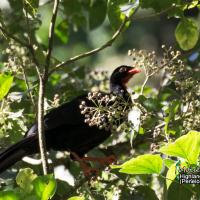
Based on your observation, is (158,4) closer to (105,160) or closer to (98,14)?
(98,14)

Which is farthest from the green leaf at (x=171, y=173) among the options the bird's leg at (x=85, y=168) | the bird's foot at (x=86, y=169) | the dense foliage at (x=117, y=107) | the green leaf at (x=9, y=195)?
the bird's leg at (x=85, y=168)

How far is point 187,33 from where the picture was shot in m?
4.40

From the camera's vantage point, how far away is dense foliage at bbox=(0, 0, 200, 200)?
9.79 ft

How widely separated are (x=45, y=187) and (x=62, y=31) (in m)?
3.25

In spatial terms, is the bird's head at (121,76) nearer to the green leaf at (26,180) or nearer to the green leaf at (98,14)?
the green leaf at (98,14)

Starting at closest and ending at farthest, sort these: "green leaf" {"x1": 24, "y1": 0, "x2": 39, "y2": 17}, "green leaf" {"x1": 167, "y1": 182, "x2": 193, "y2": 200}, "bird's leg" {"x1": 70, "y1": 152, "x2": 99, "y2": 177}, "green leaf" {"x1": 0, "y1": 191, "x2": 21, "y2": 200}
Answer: "green leaf" {"x1": 0, "y1": 191, "x2": 21, "y2": 200} < "green leaf" {"x1": 167, "y1": 182, "x2": 193, "y2": 200} < "green leaf" {"x1": 24, "y1": 0, "x2": 39, "y2": 17} < "bird's leg" {"x1": 70, "y1": 152, "x2": 99, "y2": 177}

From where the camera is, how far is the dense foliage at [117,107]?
2.98 meters

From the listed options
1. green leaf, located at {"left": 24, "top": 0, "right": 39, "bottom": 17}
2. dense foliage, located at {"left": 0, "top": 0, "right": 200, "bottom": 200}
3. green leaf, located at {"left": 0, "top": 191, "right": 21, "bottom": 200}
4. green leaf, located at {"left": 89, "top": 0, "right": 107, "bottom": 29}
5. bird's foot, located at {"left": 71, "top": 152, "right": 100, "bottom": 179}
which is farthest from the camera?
green leaf, located at {"left": 89, "top": 0, "right": 107, "bottom": 29}

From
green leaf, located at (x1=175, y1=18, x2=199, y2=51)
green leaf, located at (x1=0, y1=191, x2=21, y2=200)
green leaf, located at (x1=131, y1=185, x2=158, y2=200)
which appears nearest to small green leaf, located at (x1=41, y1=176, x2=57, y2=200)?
green leaf, located at (x1=0, y1=191, x2=21, y2=200)

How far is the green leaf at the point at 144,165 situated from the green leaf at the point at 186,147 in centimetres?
9

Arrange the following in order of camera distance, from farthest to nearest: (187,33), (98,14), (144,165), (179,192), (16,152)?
(98,14)
(16,152)
(187,33)
(179,192)
(144,165)

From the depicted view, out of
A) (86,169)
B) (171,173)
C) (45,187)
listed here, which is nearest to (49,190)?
(45,187)

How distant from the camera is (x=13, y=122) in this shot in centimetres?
451

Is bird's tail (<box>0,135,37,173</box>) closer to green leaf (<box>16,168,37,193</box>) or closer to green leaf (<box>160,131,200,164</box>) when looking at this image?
green leaf (<box>16,168,37,193</box>)
